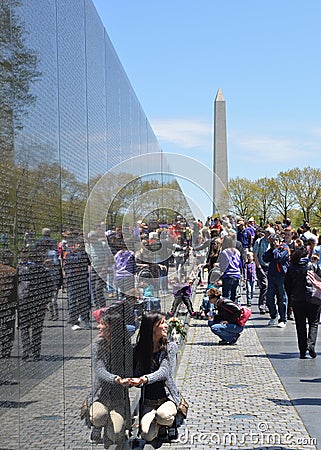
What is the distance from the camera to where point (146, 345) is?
23.2 feet

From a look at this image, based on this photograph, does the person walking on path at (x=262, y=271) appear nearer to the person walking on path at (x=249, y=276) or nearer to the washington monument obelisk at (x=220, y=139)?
the person walking on path at (x=249, y=276)

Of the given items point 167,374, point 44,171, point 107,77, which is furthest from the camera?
point 167,374

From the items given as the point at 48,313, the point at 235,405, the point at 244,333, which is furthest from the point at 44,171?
the point at 244,333

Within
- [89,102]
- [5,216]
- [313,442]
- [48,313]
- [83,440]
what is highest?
[89,102]

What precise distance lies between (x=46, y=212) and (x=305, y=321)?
30.6ft

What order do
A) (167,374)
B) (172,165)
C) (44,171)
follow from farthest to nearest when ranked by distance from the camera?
(172,165), (167,374), (44,171)

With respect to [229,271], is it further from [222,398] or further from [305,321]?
[222,398]

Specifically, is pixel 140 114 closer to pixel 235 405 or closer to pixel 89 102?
pixel 235 405

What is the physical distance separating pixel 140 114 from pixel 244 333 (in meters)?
7.29

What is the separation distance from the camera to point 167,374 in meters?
6.82

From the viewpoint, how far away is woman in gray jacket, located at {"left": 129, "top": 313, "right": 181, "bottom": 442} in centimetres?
664

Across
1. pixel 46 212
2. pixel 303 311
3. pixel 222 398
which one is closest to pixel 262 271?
pixel 303 311

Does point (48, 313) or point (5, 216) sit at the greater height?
point (5, 216)

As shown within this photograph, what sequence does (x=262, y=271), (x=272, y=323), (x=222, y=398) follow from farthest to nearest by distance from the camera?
(x=262, y=271), (x=272, y=323), (x=222, y=398)
